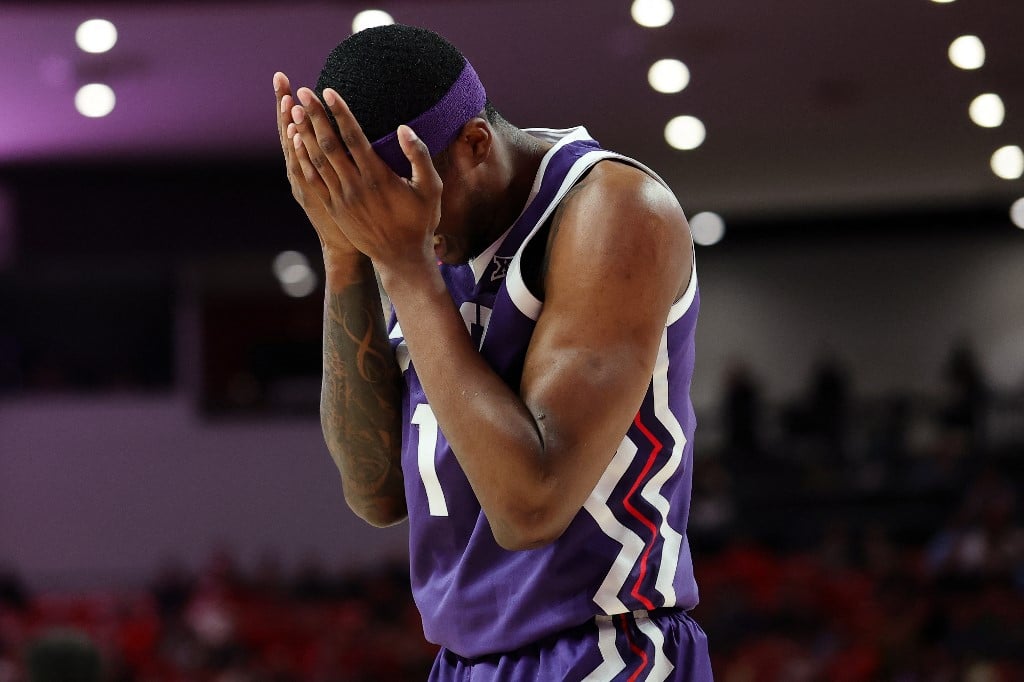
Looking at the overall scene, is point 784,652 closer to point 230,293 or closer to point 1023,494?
point 1023,494

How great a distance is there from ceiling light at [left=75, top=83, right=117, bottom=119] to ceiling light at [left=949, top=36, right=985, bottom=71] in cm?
420

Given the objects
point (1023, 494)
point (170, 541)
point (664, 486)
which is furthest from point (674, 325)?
point (170, 541)

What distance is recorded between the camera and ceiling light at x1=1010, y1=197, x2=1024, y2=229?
10.1 metres

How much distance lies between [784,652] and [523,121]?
2988 mm

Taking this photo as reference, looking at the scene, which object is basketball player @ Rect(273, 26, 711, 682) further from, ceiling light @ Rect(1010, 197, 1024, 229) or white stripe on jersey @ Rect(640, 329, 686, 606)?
ceiling light @ Rect(1010, 197, 1024, 229)

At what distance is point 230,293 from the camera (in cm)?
1053

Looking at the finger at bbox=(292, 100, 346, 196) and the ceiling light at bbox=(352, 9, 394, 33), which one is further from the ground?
the ceiling light at bbox=(352, 9, 394, 33)

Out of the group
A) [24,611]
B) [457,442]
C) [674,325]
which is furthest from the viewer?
[24,611]

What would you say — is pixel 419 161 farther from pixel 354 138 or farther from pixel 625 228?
pixel 625 228

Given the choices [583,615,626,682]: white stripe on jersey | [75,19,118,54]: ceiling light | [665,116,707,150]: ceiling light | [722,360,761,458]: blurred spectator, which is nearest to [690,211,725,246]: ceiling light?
[722,360,761,458]: blurred spectator

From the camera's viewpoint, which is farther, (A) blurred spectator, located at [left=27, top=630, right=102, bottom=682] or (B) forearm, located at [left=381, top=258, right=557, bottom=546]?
(A) blurred spectator, located at [left=27, top=630, right=102, bottom=682]

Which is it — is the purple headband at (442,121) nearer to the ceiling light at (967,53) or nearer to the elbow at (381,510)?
the elbow at (381,510)

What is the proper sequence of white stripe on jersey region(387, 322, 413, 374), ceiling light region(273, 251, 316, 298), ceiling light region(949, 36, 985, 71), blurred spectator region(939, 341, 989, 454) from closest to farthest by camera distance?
white stripe on jersey region(387, 322, 413, 374) → ceiling light region(949, 36, 985, 71) → blurred spectator region(939, 341, 989, 454) → ceiling light region(273, 251, 316, 298)

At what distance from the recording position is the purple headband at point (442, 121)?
146 cm
